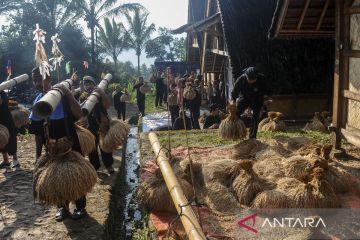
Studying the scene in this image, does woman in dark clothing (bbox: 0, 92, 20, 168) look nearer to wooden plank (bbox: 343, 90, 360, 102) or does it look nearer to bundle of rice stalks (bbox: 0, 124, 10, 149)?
bundle of rice stalks (bbox: 0, 124, 10, 149)

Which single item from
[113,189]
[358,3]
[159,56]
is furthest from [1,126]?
[159,56]

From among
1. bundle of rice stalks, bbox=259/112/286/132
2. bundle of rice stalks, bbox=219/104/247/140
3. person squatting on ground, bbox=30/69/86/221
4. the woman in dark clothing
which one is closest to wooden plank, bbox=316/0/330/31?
bundle of rice stalks, bbox=259/112/286/132

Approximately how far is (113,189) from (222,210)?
2523 mm

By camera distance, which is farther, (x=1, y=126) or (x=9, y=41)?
Result: (x=9, y=41)

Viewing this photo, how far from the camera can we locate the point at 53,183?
448 cm

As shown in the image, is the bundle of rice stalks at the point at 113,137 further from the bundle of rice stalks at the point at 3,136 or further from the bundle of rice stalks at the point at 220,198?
the bundle of rice stalks at the point at 220,198

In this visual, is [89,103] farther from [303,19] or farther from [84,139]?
[303,19]

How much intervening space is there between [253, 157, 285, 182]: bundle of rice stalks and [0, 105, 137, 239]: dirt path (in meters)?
2.35

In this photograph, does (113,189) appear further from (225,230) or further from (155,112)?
(155,112)

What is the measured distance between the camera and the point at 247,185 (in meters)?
5.10

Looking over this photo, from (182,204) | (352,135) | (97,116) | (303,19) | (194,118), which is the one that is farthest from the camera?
(194,118)

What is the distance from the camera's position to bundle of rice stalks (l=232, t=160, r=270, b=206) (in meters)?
5.04

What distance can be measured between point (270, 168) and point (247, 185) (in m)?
0.74

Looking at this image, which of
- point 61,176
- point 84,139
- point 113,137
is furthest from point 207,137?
point 61,176
